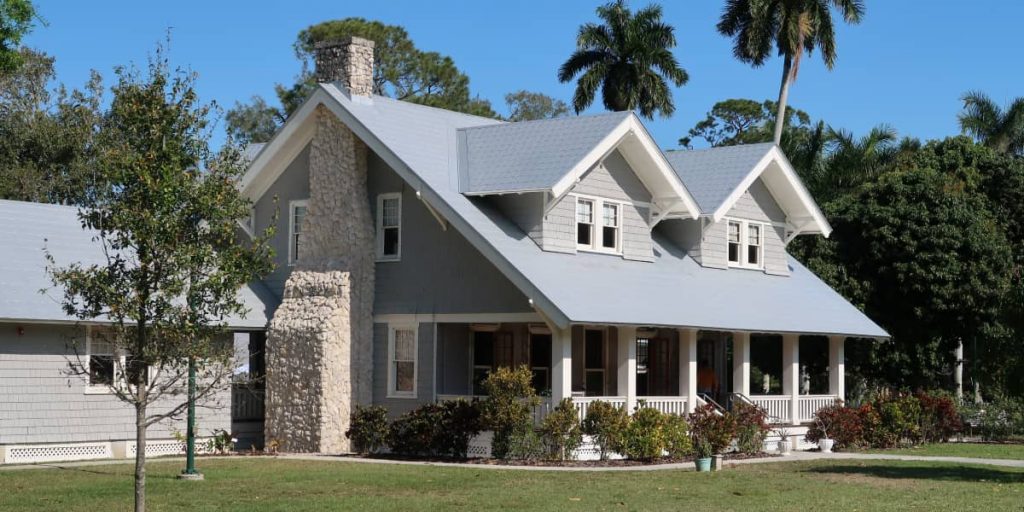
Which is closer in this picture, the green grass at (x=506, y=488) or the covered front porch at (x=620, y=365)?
the green grass at (x=506, y=488)

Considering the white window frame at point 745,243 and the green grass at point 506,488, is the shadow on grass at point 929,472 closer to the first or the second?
the green grass at point 506,488

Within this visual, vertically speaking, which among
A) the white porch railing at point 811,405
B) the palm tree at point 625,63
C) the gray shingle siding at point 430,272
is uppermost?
the palm tree at point 625,63

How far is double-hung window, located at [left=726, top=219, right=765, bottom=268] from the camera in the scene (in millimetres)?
38219

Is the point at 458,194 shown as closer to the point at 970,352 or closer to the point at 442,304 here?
the point at 442,304

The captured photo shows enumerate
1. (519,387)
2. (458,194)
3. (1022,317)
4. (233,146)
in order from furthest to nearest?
(458,194), (519,387), (1022,317), (233,146)

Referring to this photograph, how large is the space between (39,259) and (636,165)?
535 inches

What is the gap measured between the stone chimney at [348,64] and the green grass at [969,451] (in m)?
14.8

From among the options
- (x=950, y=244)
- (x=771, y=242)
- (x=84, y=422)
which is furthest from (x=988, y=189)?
(x=84, y=422)

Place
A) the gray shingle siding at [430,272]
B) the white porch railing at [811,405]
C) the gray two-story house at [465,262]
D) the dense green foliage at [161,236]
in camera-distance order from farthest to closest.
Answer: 1. the white porch railing at [811,405]
2. the gray two-story house at [465,262]
3. the gray shingle siding at [430,272]
4. the dense green foliage at [161,236]

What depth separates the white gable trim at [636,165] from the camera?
3150cm

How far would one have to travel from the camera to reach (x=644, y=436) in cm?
2989

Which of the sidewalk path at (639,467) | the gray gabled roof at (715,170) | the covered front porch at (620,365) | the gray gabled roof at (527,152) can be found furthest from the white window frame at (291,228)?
the gray gabled roof at (715,170)

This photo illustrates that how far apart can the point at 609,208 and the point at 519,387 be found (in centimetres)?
644

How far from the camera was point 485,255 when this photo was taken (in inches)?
1206
